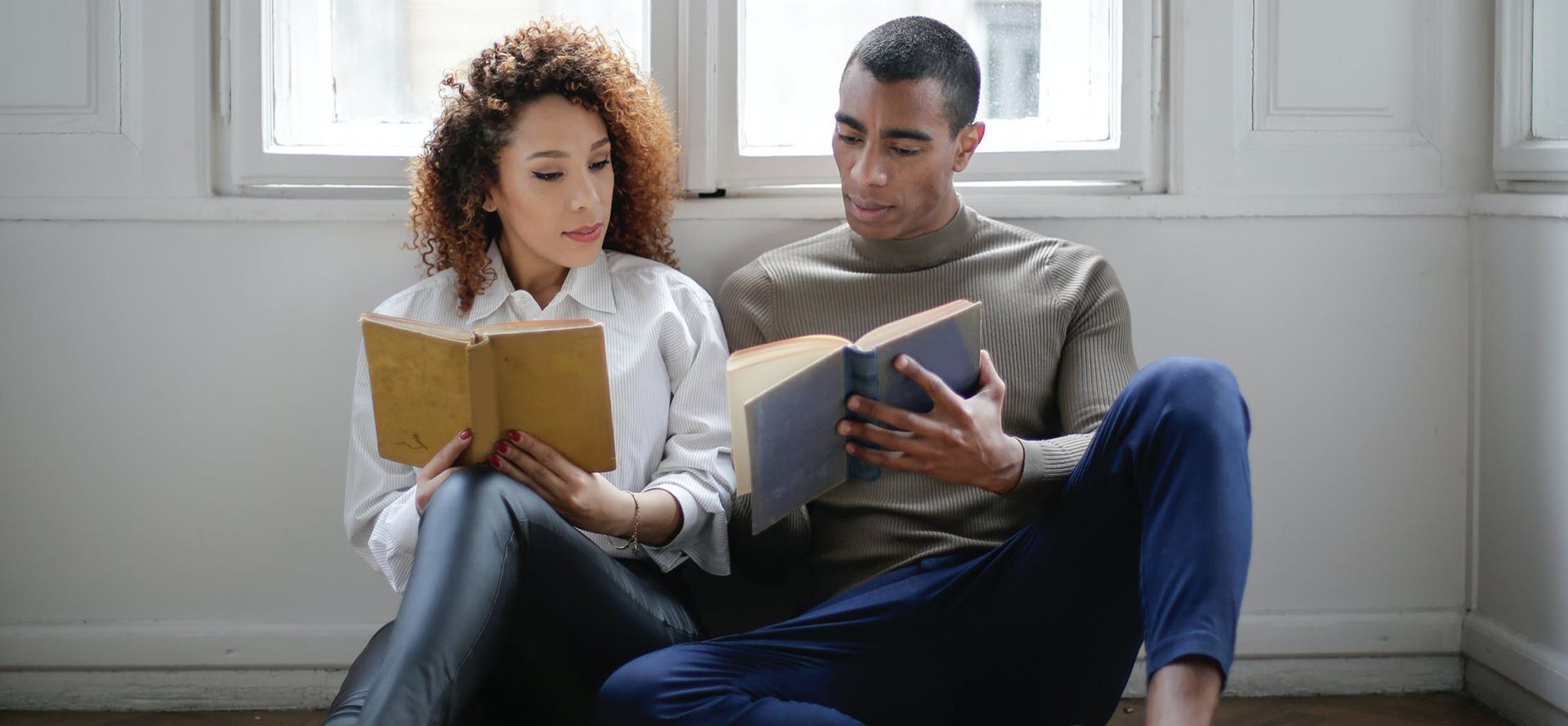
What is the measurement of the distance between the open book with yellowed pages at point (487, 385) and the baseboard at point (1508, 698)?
5.40ft

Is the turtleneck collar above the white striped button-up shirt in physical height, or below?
above

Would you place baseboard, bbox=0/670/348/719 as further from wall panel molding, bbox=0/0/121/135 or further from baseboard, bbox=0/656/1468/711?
wall panel molding, bbox=0/0/121/135

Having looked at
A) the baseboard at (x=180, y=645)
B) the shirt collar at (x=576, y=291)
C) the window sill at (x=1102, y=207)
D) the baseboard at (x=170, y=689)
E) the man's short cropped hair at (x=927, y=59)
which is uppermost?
the man's short cropped hair at (x=927, y=59)

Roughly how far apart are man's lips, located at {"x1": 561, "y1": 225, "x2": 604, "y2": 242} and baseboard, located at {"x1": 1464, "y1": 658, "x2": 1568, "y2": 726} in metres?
1.75

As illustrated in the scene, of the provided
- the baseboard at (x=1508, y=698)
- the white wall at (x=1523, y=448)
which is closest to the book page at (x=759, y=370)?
the white wall at (x=1523, y=448)

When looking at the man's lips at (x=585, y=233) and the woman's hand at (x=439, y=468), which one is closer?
the woman's hand at (x=439, y=468)

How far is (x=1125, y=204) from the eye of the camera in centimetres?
226

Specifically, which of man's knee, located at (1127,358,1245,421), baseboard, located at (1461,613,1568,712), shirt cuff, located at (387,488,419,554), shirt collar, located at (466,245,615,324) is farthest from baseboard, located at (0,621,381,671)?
baseboard, located at (1461,613,1568,712)

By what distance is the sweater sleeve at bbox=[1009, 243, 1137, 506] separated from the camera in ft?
6.12

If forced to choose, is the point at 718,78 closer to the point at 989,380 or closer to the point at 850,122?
the point at 850,122

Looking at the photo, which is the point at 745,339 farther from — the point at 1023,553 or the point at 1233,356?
the point at 1233,356

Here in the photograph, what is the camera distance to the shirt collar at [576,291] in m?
1.98

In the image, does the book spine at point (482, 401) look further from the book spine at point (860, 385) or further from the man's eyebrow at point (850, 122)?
the man's eyebrow at point (850, 122)

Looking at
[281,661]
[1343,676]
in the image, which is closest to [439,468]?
[281,661]
